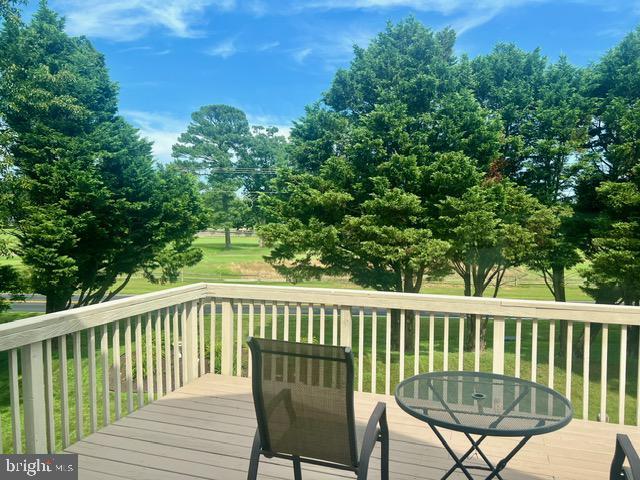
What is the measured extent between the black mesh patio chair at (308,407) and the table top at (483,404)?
0.28 metres

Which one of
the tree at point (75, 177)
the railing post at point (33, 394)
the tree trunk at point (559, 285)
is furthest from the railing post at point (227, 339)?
the tree trunk at point (559, 285)

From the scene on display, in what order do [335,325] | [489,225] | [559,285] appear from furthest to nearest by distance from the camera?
[559,285]
[489,225]
[335,325]

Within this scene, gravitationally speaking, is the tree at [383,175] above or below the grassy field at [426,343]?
above

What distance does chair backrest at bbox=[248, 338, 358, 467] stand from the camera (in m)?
1.79

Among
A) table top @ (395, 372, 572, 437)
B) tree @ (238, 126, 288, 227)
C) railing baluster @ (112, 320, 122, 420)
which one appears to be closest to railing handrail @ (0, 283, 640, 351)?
railing baluster @ (112, 320, 122, 420)

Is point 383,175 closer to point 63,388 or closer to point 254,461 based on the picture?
point 63,388

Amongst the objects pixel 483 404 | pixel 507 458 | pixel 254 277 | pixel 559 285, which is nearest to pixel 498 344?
pixel 483 404

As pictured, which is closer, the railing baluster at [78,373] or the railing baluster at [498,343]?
the railing baluster at [78,373]

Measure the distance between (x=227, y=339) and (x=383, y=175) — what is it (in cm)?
1034

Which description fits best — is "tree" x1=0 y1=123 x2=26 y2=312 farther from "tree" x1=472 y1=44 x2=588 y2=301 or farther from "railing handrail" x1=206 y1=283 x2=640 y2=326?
"tree" x1=472 y1=44 x2=588 y2=301

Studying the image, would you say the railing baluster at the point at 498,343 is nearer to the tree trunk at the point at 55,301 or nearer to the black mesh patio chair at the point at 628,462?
the black mesh patio chair at the point at 628,462

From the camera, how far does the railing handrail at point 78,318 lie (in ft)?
7.31

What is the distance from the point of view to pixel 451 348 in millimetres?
16078

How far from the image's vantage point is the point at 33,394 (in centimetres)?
235
